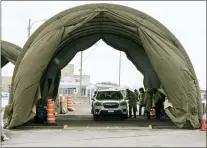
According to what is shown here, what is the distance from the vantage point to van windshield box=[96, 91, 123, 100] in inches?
878

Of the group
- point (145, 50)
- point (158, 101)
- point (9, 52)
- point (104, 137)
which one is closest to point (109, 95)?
point (158, 101)

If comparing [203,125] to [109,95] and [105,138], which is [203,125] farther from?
[109,95]

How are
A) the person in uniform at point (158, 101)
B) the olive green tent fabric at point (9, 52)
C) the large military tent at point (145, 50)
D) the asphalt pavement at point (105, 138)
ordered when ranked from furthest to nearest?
1. the olive green tent fabric at point (9, 52)
2. the person in uniform at point (158, 101)
3. the large military tent at point (145, 50)
4. the asphalt pavement at point (105, 138)

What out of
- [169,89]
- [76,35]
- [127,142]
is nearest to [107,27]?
[76,35]

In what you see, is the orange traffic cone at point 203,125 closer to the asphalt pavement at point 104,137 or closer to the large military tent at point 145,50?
the asphalt pavement at point 104,137

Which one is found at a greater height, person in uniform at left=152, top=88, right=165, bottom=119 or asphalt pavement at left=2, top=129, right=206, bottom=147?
person in uniform at left=152, top=88, right=165, bottom=119

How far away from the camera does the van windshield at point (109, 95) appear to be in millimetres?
22297

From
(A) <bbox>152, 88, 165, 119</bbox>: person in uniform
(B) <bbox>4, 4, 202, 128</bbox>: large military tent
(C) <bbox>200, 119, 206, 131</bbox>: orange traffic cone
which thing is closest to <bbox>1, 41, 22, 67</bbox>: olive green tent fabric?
(B) <bbox>4, 4, 202, 128</bbox>: large military tent

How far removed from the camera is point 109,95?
22656 millimetres

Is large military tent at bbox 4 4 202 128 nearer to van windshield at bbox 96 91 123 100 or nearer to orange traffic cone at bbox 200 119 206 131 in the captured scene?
orange traffic cone at bbox 200 119 206 131

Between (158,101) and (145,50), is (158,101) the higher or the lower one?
the lower one

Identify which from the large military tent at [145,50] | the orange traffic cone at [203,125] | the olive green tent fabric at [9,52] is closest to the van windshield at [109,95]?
the large military tent at [145,50]

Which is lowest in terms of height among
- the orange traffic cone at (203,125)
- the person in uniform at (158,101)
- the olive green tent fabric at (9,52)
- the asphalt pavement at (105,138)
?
the asphalt pavement at (105,138)

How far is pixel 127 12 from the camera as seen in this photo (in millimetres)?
16891
